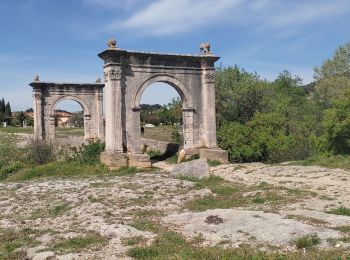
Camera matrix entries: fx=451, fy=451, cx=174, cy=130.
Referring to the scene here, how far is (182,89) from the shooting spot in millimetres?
21703

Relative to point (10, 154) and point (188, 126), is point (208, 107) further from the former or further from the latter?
point (10, 154)

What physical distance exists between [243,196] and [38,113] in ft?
82.0

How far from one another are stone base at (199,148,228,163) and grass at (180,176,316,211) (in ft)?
21.0

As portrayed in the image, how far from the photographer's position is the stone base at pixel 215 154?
2073 centimetres

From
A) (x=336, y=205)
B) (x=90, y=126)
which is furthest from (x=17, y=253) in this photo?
(x=90, y=126)

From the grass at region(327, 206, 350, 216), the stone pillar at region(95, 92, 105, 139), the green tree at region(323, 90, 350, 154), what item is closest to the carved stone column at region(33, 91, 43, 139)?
the stone pillar at region(95, 92, 105, 139)

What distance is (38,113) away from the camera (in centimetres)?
3388

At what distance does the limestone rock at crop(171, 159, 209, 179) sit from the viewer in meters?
16.7

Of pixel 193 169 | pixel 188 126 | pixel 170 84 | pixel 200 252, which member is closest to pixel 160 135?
pixel 188 126

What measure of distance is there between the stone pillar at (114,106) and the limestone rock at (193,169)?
138 inches

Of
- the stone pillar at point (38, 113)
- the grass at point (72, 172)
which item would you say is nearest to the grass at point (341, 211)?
the grass at point (72, 172)

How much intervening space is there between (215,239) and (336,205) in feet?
12.2

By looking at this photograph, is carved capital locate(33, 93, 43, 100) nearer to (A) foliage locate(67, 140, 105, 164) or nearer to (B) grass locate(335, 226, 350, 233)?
(A) foliage locate(67, 140, 105, 164)

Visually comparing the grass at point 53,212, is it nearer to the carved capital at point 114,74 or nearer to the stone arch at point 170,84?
the carved capital at point 114,74
